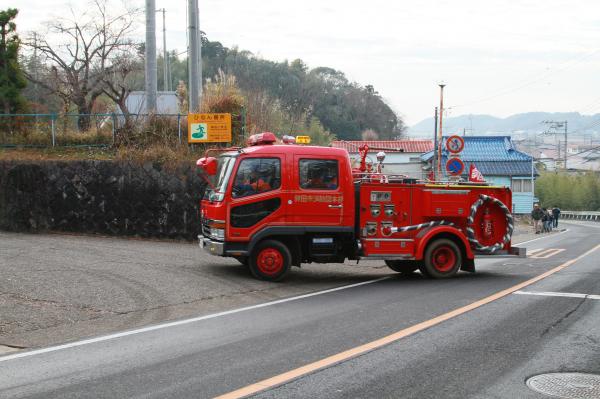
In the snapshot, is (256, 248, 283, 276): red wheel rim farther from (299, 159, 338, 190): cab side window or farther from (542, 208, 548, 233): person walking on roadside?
(542, 208, 548, 233): person walking on roadside

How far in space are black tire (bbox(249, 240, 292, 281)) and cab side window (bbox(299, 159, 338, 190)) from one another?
4.33 feet

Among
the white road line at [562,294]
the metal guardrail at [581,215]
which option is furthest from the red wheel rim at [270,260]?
the metal guardrail at [581,215]

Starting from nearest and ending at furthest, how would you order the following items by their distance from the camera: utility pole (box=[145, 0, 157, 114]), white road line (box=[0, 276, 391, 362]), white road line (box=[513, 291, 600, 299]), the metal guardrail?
1. white road line (box=[0, 276, 391, 362])
2. white road line (box=[513, 291, 600, 299])
3. utility pole (box=[145, 0, 157, 114])
4. the metal guardrail

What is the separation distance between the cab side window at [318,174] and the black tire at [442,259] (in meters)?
2.52

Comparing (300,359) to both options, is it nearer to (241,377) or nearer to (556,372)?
(241,377)

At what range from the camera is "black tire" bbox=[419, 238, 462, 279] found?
1446cm

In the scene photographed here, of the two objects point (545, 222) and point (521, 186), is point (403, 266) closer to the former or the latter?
point (545, 222)

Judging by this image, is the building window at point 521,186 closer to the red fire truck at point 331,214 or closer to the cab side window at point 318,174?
the red fire truck at point 331,214

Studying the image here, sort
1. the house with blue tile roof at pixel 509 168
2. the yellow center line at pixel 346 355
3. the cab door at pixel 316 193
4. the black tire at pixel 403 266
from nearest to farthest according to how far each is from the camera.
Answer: the yellow center line at pixel 346 355
the cab door at pixel 316 193
the black tire at pixel 403 266
the house with blue tile roof at pixel 509 168

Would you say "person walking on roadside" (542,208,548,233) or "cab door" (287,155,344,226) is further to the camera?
"person walking on roadside" (542,208,548,233)

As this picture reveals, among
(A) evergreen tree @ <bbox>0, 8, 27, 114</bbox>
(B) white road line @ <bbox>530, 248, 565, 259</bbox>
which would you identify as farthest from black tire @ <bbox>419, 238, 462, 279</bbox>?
(A) evergreen tree @ <bbox>0, 8, 27, 114</bbox>

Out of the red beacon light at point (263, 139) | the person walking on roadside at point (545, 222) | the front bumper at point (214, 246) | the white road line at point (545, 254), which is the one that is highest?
the red beacon light at point (263, 139)

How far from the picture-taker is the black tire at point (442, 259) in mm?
14461

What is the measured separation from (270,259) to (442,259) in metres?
3.71
